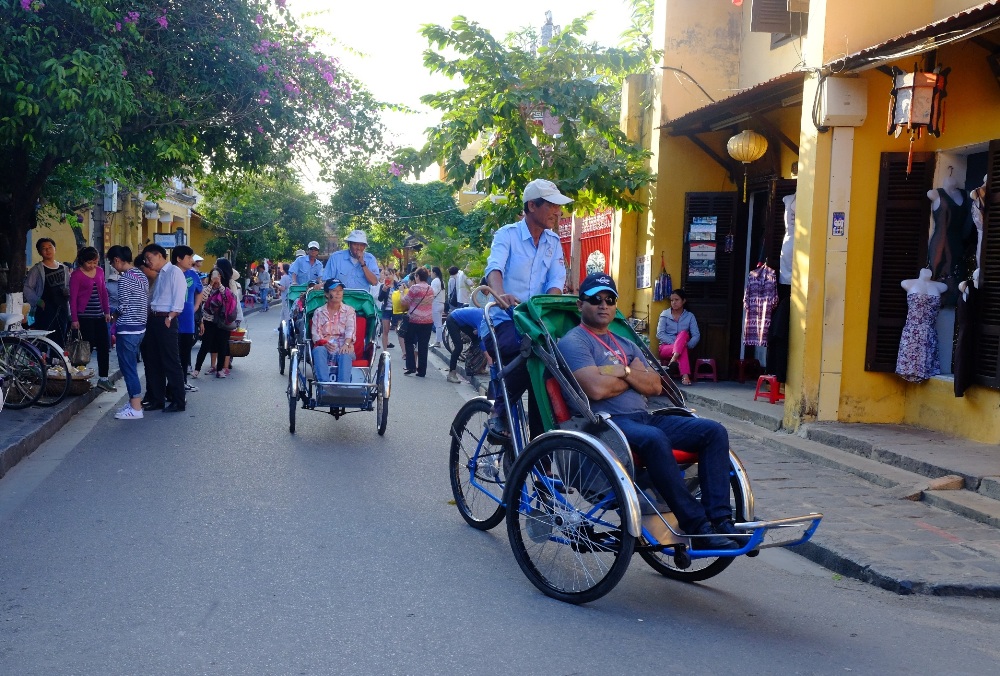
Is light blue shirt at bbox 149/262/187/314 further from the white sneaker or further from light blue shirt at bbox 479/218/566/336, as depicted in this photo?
light blue shirt at bbox 479/218/566/336

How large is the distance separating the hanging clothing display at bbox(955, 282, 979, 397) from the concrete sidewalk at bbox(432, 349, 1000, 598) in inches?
23.8

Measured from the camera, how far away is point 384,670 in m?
3.94

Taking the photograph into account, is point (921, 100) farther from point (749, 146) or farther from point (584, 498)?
point (584, 498)

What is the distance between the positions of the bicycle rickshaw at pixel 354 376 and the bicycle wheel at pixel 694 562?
461 cm

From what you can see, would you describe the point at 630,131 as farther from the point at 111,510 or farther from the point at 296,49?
the point at 111,510

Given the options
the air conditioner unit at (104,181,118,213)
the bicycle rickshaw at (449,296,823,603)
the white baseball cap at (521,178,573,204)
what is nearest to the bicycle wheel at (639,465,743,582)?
the bicycle rickshaw at (449,296,823,603)

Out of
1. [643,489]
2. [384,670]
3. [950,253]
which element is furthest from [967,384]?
[384,670]

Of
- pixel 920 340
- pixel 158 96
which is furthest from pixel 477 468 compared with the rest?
pixel 158 96

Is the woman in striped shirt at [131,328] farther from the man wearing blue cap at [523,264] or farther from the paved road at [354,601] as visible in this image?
the man wearing blue cap at [523,264]

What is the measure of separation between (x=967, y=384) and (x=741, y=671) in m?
5.86

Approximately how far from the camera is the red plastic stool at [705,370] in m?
14.0

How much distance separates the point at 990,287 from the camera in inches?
343

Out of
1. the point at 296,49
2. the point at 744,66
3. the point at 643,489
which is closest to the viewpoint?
the point at 643,489

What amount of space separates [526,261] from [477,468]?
4.48 ft
